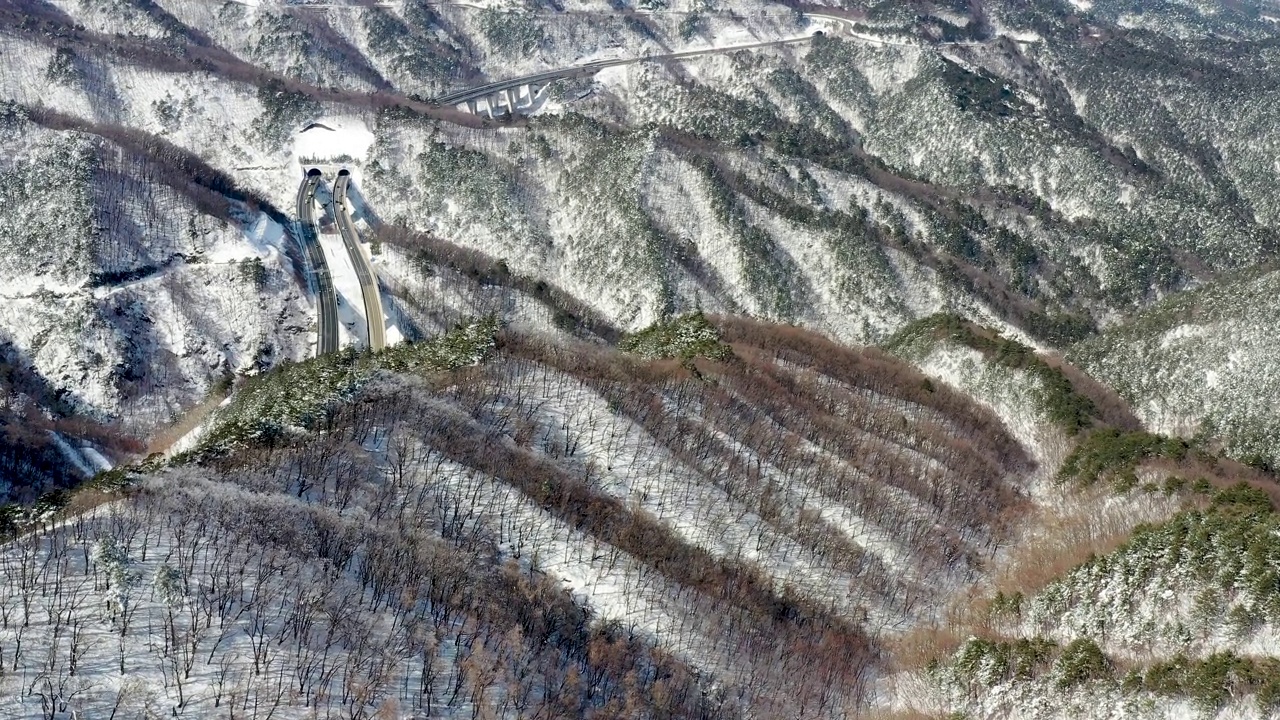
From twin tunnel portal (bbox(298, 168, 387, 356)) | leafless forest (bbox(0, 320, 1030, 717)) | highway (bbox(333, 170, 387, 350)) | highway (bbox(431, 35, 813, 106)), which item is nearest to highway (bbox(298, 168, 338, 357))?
twin tunnel portal (bbox(298, 168, 387, 356))

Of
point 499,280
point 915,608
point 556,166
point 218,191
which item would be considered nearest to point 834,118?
point 556,166

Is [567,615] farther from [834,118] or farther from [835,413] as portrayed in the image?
[834,118]

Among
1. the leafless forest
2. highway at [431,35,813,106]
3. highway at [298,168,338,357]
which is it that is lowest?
the leafless forest

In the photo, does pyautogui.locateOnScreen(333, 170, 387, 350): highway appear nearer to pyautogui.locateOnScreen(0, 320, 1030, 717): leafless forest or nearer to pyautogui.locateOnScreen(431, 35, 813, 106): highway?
pyautogui.locateOnScreen(0, 320, 1030, 717): leafless forest

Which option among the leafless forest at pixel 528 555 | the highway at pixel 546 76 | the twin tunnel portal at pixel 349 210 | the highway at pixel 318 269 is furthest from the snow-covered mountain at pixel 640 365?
the highway at pixel 546 76

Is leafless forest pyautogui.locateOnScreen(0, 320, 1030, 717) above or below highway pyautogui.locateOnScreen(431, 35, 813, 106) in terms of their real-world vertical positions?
below

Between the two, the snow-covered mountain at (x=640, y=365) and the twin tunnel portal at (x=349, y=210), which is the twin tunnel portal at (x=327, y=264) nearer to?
the twin tunnel portal at (x=349, y=210)
